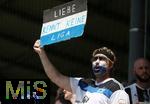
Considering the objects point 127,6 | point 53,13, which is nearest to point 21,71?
point 127,6

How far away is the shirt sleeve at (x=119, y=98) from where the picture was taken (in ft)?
13.1

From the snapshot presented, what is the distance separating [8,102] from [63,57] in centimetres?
833

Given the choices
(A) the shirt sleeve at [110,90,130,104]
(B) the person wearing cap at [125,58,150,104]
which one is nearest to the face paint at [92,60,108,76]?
(A) the shirt sleeve at [110,90,130,104]

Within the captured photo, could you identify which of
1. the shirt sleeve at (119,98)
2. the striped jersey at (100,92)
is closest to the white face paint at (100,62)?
the striped jersey at (100,92)

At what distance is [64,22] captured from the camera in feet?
14.0

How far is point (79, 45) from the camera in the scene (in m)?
18.0

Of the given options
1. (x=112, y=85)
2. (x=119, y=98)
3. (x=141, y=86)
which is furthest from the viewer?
(x=141, y=86)

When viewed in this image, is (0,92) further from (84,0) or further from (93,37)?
(84,0)

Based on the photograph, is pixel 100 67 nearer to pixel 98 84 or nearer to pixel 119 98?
pixel 98 84

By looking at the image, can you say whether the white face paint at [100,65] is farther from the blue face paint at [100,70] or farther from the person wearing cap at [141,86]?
the person wearing cap at [141,86]

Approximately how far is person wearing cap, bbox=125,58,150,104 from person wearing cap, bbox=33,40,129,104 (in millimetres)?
570

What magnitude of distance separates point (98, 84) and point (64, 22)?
573mm

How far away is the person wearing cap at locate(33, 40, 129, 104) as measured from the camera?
4020 millimetres

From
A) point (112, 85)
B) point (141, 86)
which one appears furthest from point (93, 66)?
point (141, 86)
